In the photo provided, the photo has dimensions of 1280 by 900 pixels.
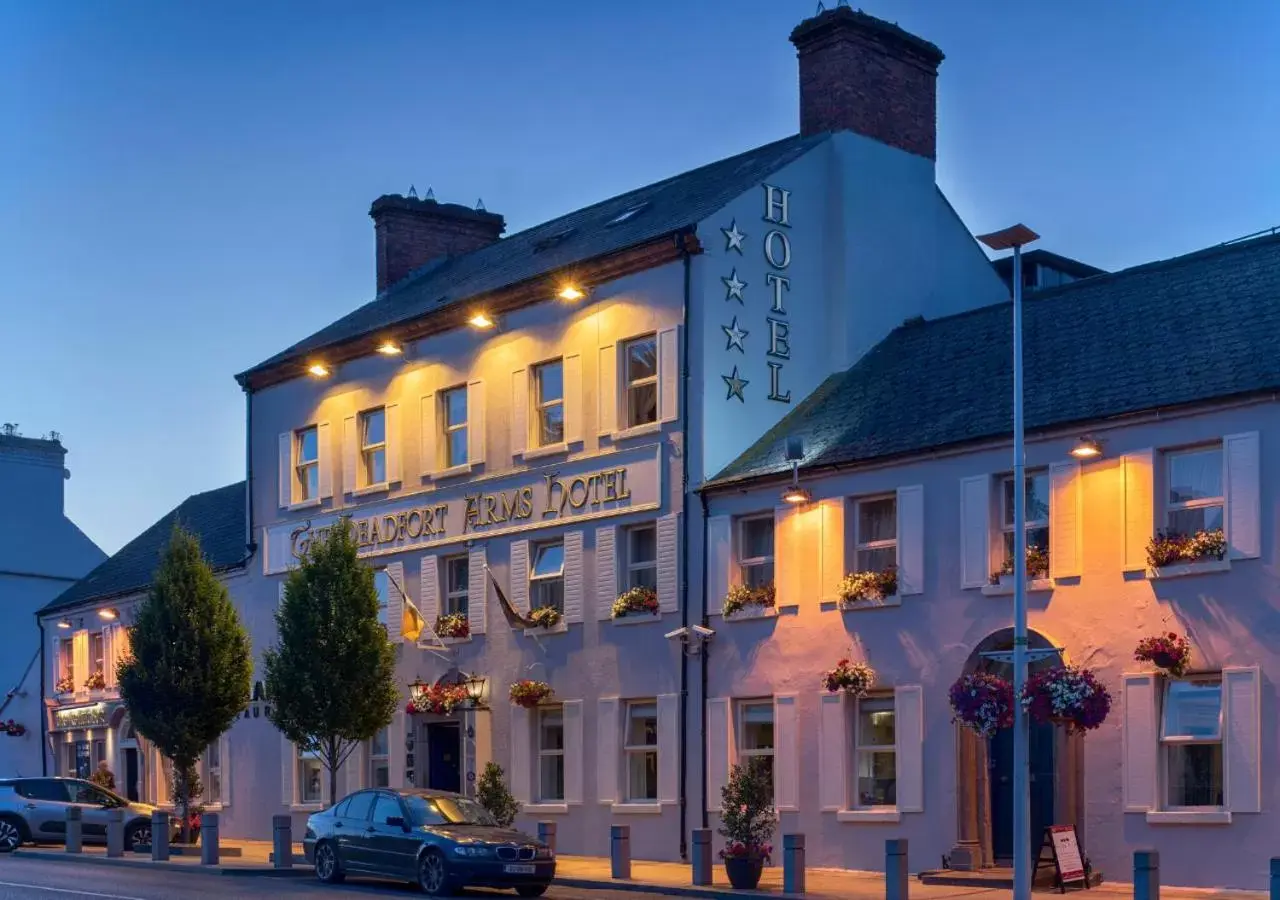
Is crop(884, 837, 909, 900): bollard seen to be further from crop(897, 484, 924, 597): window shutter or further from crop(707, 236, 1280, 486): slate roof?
crop(707, 236, 1280, 486): slate roof

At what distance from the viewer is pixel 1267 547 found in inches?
846

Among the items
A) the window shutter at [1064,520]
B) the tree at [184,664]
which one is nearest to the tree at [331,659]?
the tree at [184,664]

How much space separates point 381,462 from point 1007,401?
14.7 meters

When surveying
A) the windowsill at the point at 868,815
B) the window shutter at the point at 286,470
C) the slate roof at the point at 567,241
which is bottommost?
the windowsill at the point at 868,815

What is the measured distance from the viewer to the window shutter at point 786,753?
26734mm

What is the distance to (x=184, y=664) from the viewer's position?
33562mm

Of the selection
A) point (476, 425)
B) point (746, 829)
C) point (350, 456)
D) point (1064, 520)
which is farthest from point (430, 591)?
point (1064, 520)

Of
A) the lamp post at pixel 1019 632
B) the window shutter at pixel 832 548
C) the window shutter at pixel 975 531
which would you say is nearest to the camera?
the lamp post at pixel 1019 632

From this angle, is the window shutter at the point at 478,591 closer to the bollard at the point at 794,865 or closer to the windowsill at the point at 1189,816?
the bollard at the point at 794,865

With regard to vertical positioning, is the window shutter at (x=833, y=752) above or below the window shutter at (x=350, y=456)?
below

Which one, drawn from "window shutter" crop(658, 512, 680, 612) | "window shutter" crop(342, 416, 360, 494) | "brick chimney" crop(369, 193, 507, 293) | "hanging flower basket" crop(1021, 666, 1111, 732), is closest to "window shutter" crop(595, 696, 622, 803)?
"window shutter" crop(658, 512, 680, 612)

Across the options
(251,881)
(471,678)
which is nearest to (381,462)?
(471,678)

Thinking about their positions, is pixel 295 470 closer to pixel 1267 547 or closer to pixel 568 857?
pixel 568 857

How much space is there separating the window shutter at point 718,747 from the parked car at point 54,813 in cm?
1194
